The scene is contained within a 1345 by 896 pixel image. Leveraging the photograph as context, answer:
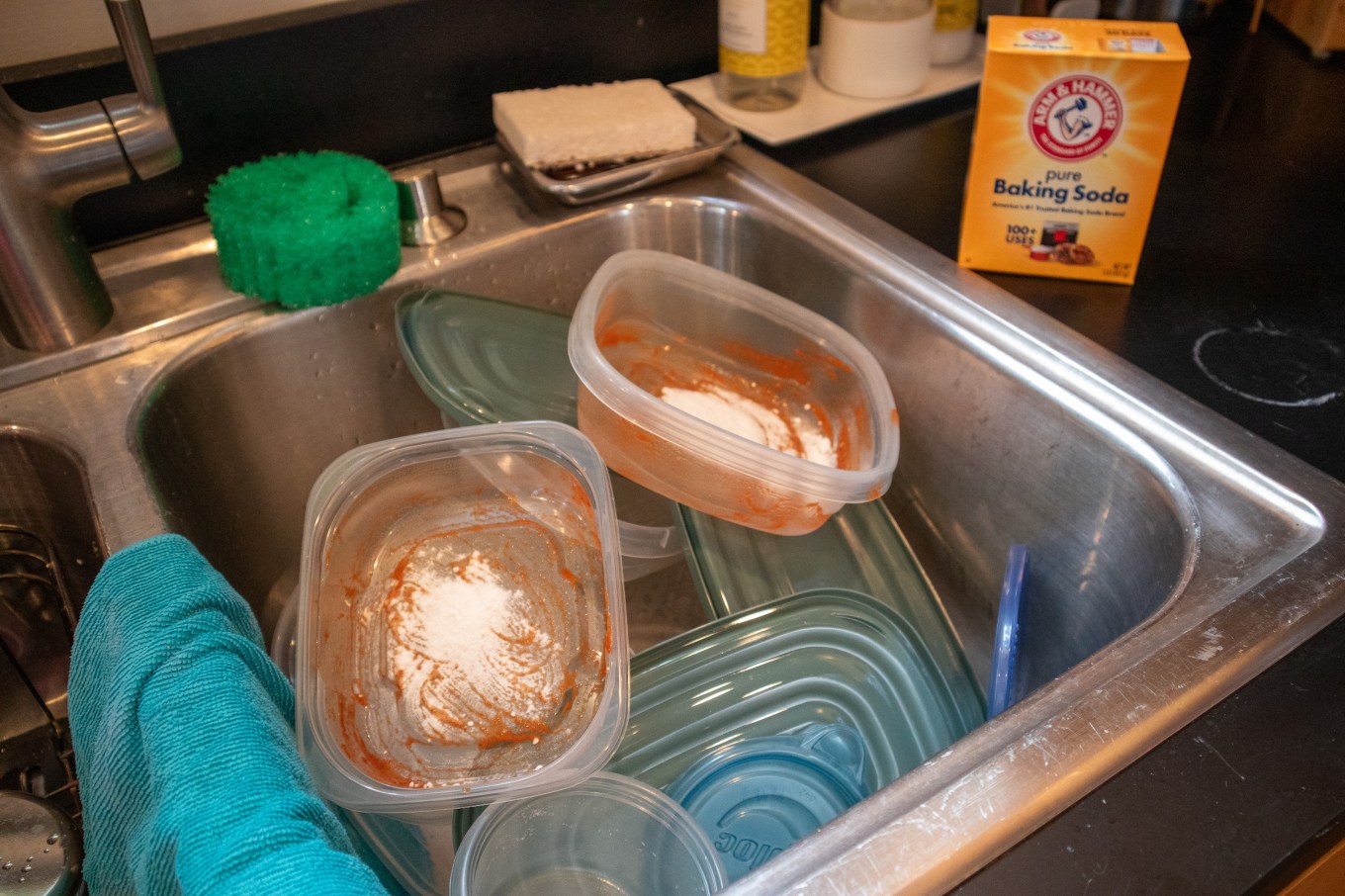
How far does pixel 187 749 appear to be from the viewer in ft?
1.45

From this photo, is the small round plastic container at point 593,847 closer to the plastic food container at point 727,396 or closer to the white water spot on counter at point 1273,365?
the plastic food container at point 727,396

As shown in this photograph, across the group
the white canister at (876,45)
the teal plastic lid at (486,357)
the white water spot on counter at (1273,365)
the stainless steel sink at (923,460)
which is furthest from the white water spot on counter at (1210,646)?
the white canister at (876,45)

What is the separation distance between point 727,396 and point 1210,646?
0.39m

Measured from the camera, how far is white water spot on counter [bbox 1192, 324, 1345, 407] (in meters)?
0.69

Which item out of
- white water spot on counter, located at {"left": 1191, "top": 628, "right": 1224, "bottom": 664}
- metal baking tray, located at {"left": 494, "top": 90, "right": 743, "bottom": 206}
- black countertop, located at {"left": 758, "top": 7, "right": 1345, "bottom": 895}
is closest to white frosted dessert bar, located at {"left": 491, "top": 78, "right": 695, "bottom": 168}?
metal baking tray, located at {"left": 494, "top": 90, "right": 743, "bottom": 206}

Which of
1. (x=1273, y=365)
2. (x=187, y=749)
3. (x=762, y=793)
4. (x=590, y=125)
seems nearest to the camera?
(x=187, y=749)

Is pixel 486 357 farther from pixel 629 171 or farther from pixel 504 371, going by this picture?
pixel 629 171

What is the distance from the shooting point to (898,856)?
425 millimetres

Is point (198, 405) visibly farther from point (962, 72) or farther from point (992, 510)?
point (962, 72)

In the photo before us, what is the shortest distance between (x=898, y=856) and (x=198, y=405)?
0.59 metres

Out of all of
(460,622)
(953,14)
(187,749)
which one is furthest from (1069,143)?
(187,749)

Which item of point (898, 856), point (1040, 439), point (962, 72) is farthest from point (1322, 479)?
point (962, 72)

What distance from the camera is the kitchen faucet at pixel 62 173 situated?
25.5 inches

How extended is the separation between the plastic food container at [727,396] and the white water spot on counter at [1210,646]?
0.68 feet
